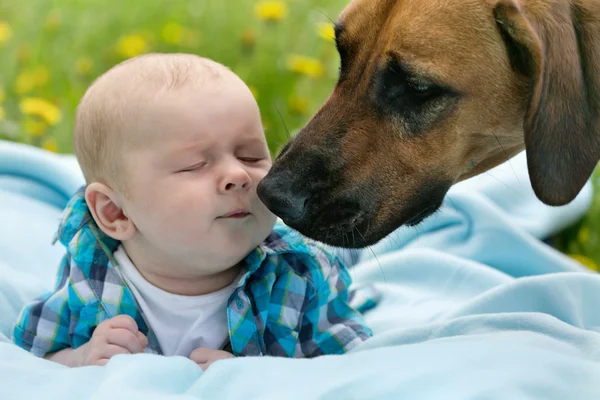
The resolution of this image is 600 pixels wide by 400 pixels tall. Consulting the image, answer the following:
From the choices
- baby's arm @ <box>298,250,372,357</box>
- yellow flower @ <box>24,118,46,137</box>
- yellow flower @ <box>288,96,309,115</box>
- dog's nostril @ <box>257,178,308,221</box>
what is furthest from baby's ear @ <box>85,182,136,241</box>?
yellow flower @ <box>288,96,309,115</box>

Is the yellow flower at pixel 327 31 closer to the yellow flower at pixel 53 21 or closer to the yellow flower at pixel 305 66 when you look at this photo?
the yellow flower at pixel 305 66

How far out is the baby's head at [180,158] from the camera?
6.42ft

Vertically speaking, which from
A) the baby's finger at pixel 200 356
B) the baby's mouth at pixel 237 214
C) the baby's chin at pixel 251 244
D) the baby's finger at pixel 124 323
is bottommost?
the baby's finger at pixel 200 356

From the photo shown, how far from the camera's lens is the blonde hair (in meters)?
1.98

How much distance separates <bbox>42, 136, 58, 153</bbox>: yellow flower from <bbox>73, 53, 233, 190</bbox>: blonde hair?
8.31 feet

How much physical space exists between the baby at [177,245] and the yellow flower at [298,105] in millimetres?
2604

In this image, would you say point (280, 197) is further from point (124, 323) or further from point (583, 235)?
point (583, 235)

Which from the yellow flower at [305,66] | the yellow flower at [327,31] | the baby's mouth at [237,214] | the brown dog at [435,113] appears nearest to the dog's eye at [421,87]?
the brown dog at [435,113]

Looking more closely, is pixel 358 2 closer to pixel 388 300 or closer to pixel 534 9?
pixel 534 9

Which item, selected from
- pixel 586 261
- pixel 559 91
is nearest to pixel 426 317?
pixel 559 91

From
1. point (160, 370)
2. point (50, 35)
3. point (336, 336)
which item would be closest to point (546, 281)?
point (336, 336)

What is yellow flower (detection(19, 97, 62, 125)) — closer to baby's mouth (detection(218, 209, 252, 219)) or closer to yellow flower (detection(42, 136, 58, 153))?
yellow flower (detection(42, 136, 58, 153))

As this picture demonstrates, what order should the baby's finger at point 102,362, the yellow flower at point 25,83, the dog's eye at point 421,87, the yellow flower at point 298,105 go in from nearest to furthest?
the baby's finger at point 102,362, the dog's eye at point 421,87, the yellow flower at point 298,105, the yellow flower at point 25,83

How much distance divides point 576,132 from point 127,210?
3.52 feet
